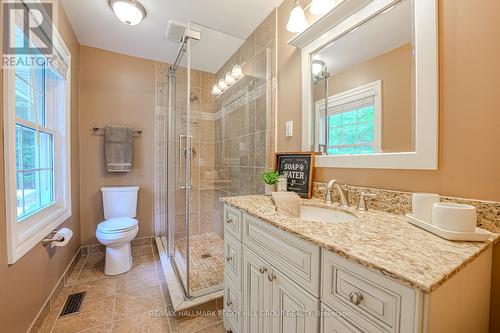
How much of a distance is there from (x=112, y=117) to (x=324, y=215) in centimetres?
258

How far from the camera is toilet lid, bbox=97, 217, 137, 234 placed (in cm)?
194

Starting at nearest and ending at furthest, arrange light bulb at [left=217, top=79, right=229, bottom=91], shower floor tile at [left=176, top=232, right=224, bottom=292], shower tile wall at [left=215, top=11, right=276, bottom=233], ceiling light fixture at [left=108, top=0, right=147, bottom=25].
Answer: ceiling light fixture at [left=108, top=0, right=147, bottom=25] < shower floor tile at [left=176, top=232, right=224, bottom=292] < shower tile wall at [left=215, top=11, right=276, bottom=233] < light bulb at [left=217, top=79, right=229, bottom=91]

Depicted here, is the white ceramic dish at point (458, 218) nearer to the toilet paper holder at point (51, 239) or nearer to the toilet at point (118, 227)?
the toilet paper holder at point (51, 239)

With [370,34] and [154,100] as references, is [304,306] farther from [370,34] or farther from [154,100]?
[154,100]

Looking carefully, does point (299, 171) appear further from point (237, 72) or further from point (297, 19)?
point (237, 72)

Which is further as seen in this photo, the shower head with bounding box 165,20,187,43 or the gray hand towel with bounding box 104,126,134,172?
the gray hand towel with bounding box 104,126,134,172

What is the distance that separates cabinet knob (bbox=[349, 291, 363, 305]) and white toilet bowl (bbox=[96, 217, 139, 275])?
80.4 inches

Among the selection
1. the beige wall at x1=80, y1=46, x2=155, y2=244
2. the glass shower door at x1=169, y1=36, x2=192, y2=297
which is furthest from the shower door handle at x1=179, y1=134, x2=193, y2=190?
the beige wall at x1=80, y1=46, x2=155, y2=244

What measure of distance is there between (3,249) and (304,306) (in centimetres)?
140

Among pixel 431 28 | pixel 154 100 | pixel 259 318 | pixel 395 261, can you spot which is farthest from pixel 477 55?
pixel 154 100

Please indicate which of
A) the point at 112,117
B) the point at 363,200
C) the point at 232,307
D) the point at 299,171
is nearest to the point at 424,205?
the point at 363,200

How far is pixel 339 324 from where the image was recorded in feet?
2.04

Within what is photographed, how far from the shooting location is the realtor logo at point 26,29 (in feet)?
3.58

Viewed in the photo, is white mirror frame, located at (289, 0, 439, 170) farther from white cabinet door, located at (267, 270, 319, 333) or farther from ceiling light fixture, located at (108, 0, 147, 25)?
ceiling light fixture, located at (108, 0, 147, 25)
